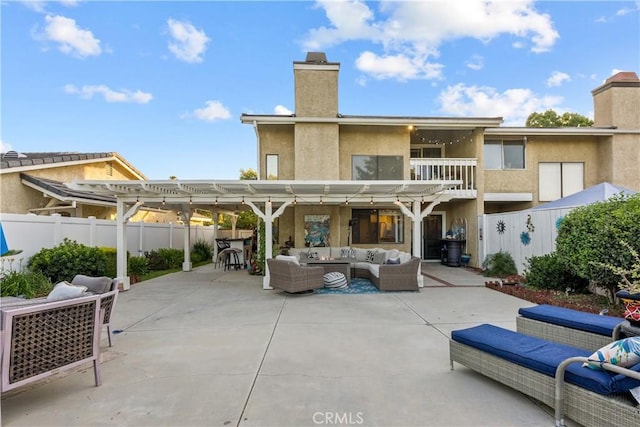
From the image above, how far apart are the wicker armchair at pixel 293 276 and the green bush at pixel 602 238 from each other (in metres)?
5.54

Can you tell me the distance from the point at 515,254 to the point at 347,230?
231 inches

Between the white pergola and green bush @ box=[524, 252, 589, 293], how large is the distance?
9.56ft

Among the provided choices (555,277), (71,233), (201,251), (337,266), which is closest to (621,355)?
(555,277)

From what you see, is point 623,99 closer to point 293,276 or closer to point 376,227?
point 376,227

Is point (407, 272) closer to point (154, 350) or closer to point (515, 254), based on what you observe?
point (515, 254)

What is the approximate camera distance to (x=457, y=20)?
10117 millimetres

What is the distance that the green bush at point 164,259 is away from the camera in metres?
13.5

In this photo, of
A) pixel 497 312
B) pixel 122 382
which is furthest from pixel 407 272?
pixel 122 382

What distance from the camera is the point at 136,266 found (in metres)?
11.2

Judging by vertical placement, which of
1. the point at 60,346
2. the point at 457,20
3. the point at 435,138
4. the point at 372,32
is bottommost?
the point at 60,346

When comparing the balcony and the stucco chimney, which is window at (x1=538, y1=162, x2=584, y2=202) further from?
the balcony

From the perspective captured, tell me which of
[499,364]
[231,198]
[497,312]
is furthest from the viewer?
[231,198]

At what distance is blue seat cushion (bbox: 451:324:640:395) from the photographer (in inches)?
94.7

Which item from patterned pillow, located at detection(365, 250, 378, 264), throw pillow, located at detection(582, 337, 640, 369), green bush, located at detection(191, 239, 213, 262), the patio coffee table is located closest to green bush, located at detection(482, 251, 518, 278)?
patterned pillow, located at detection(365, 250, 378, 264)
